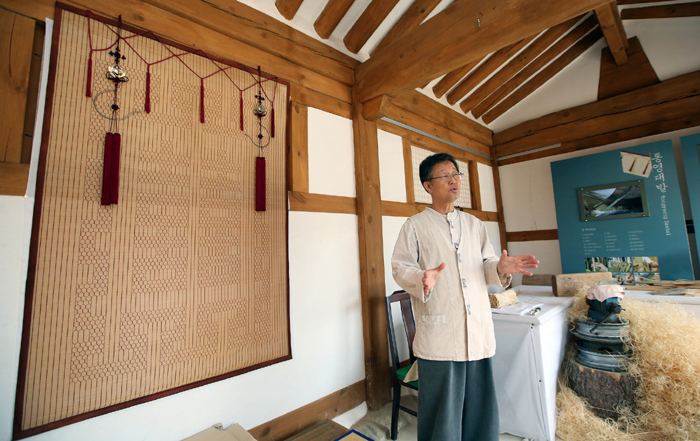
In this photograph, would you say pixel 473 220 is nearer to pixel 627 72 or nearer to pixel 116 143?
pixel 116 143

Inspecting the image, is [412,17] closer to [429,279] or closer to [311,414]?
[429,279]

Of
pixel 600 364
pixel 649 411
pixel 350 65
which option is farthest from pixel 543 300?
pixel 350 65

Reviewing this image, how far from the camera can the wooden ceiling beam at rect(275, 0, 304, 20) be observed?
2.23 m

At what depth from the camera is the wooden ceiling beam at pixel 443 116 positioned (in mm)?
3352

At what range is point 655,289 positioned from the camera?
2.78 meters

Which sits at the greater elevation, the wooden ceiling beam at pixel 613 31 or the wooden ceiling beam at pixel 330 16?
the wooden ceiling beam at pixel 613 31

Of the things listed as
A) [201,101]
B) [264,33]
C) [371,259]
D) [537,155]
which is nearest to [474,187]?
[537,155]

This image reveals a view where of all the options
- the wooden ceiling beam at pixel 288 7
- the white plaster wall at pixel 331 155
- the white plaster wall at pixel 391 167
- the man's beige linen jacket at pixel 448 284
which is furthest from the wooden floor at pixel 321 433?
the wooden ceiling beam at pixel 288 7

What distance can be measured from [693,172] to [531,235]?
5.50 feet

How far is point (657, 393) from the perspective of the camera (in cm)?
191

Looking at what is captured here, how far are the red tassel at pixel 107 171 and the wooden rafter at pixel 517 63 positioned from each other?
3808mm

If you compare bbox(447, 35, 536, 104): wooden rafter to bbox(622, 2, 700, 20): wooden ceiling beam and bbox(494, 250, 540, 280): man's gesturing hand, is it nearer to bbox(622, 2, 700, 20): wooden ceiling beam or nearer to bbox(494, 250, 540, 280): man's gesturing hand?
bbox(622, 2, 700, 20): wooden ceiling beam

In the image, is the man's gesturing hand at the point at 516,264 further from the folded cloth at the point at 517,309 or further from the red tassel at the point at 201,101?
the red tassel at the point at 201,101

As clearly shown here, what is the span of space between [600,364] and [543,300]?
58 cm
